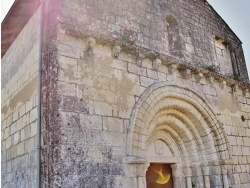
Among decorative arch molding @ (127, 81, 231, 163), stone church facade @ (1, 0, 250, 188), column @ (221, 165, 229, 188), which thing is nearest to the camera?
stone church facade @ (1, 0, 250, 188)

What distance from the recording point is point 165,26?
6.17 metres

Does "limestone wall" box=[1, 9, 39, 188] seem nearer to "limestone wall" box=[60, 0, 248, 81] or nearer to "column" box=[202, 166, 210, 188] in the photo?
"limestone wall" box=[60, 0, 248, 81]

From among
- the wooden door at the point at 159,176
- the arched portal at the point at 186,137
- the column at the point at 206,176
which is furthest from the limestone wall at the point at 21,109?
the column at the point at 206,176

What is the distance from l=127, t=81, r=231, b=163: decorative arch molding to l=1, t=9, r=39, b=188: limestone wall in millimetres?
1911

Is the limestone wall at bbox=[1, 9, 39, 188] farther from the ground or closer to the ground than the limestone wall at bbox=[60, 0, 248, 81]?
closer to the ground

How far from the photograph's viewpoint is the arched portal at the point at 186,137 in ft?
17.8

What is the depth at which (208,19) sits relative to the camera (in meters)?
7.39

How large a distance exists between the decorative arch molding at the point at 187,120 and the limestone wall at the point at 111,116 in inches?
1.0

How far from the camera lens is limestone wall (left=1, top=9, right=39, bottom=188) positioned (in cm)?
430

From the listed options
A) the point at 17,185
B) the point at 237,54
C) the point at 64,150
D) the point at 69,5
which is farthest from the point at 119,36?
the point at 237,54

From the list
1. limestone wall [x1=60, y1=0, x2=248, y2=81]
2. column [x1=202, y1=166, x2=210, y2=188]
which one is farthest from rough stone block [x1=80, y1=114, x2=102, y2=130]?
column [x1=202, y1=166, x2=210, y2=188]

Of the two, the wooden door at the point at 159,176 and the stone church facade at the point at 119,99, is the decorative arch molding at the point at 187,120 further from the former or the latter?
the wooden door at the point at 159,176

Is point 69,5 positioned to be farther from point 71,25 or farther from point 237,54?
point 237,54

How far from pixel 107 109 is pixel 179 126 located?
6.74ft
